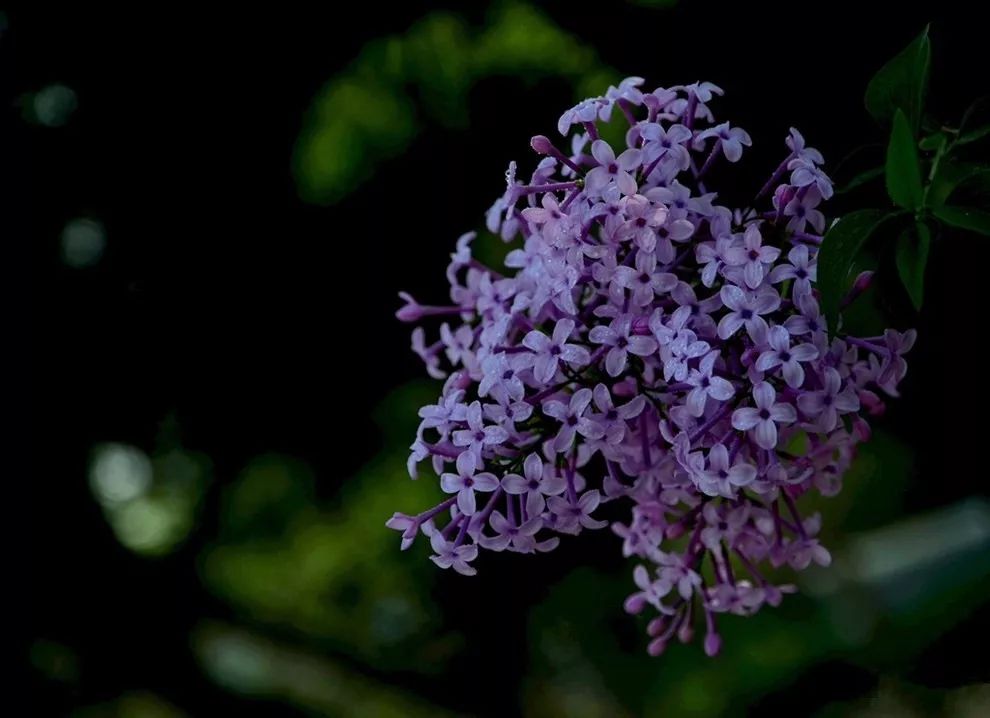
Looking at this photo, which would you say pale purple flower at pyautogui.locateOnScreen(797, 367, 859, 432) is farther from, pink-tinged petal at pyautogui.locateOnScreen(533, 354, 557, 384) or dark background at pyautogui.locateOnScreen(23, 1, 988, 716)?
dark background at pyautogui.locateOnScreen(23, 1, 988, 716)

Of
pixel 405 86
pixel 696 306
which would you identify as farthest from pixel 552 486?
pixel 405 86

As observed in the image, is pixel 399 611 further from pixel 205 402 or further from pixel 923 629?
pixel 923 629

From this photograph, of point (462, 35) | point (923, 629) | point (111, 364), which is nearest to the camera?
point (923, 629)

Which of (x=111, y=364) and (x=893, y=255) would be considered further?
(x=111, y=364)

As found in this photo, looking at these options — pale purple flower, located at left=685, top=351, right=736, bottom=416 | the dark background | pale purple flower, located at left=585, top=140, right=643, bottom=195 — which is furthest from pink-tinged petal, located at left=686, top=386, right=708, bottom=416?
the dark background

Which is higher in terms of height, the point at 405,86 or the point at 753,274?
the point at 753,274

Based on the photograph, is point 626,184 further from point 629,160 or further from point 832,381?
point 832,381

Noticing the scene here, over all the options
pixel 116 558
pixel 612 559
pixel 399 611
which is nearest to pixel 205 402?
pixel 116 558
